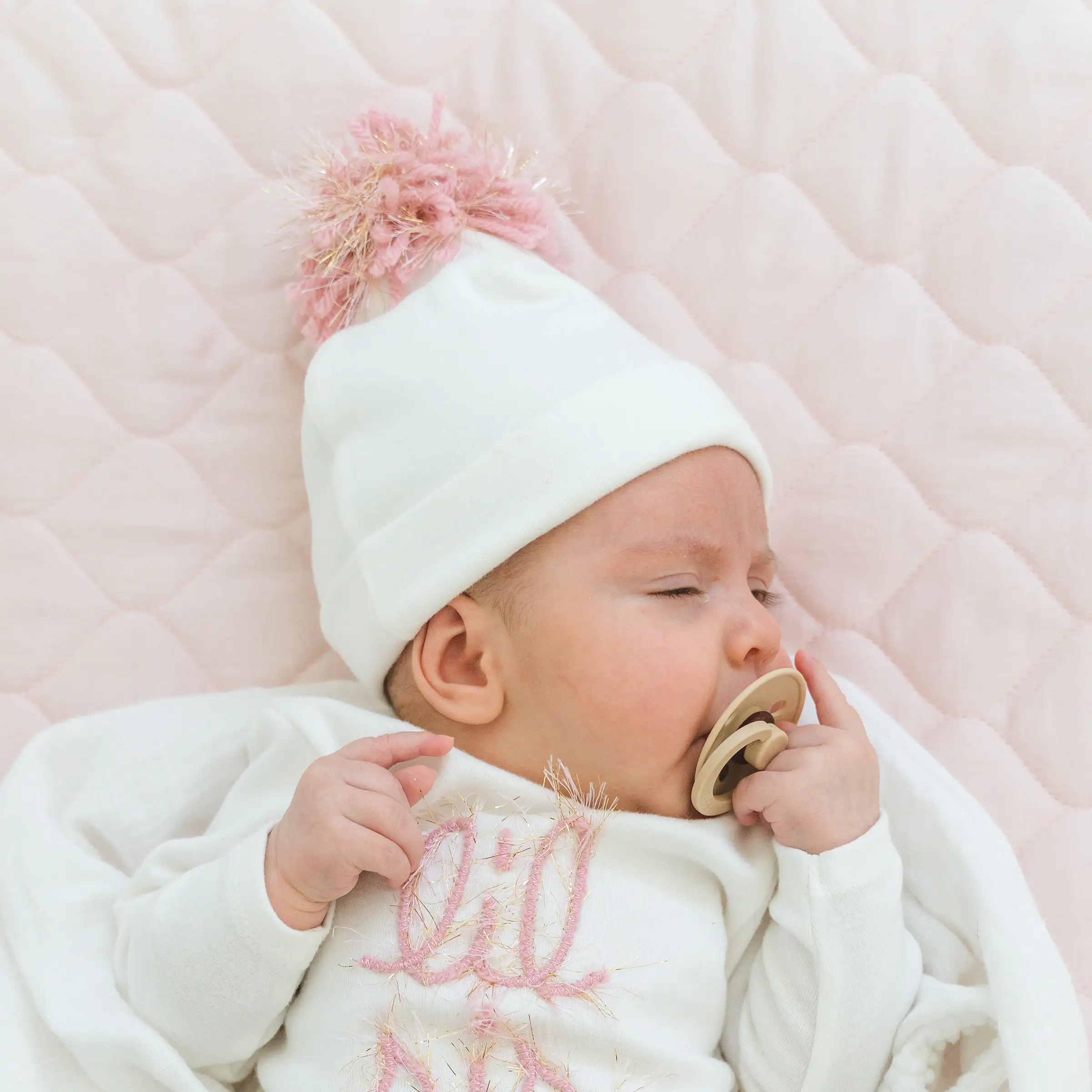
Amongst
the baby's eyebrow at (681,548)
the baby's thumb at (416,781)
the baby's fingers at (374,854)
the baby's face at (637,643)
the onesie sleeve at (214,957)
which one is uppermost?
the baby's eyebrow at (681,548)

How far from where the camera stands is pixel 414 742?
3.17ft

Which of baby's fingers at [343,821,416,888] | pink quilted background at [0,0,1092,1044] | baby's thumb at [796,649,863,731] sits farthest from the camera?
pink quilted background at [0,0,1092,1044]

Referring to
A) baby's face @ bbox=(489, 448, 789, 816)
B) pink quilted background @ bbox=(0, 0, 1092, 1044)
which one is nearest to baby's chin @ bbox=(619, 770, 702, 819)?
baby's face @ bbox=(489, 448, 789, 816)

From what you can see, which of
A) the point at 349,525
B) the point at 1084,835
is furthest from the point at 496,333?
the point at 1084,835

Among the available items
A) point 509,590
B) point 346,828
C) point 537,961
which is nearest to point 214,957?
point 346,828

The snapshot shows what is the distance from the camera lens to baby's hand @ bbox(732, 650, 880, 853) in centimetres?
96

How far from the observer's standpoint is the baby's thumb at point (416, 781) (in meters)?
0.94

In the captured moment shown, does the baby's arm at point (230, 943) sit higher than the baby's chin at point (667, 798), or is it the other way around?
the baby's chin at point (667, 798)

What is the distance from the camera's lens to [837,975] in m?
0.94

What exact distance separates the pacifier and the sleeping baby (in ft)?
0.05

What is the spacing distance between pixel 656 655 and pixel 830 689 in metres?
0.21

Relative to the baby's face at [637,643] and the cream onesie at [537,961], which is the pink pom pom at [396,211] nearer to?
the baby's face at [637,643]

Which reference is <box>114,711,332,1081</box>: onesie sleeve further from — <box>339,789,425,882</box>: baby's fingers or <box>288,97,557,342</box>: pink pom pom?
<box>288,97,557,342</box>: pink pom pom

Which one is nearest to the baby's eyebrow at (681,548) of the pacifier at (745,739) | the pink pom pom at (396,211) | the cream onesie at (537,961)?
the pacifier at (745,739)
